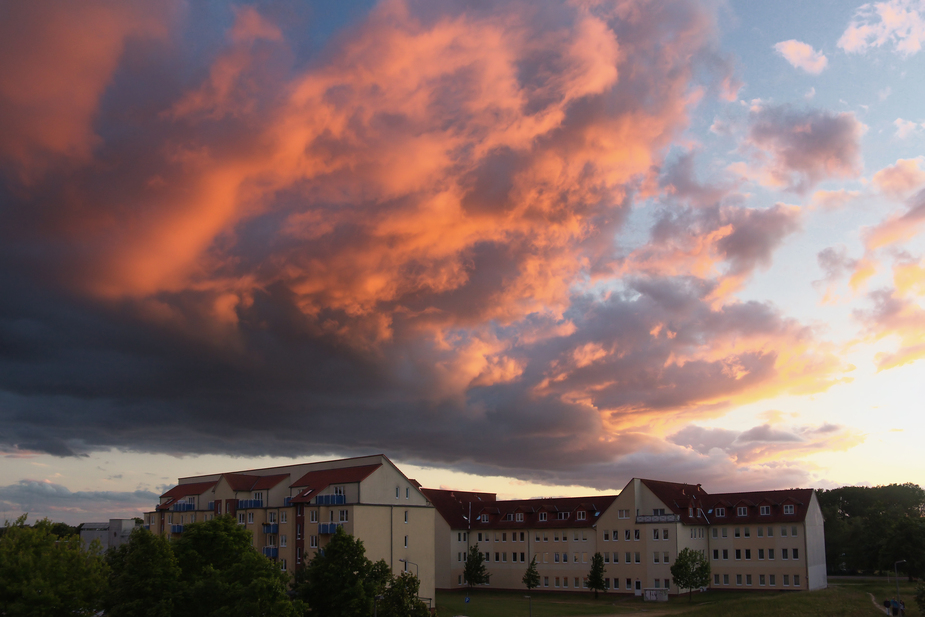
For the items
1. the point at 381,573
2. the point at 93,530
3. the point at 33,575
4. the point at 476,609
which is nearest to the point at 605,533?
the point at 476,609

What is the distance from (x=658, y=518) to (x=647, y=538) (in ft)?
10.4

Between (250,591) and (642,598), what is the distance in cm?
6277

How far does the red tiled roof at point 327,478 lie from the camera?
90.5 metres

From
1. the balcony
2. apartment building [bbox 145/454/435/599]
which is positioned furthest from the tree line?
the balcony

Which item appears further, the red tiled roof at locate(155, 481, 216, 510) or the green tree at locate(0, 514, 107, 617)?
the red tiled roof at locate(155, 481, 216, 510)

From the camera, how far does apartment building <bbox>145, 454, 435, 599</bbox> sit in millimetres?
87625

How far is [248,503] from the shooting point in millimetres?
102562

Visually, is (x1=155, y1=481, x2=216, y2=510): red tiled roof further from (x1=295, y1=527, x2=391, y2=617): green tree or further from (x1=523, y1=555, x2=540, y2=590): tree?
(x1=295, y1=527, x2=391, y2=617): green tree

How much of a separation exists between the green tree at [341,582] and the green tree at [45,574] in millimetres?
16503

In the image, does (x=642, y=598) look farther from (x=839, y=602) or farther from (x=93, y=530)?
(x=93, y=530)

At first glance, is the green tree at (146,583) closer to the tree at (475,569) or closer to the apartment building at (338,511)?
the apartment building at (338,511)

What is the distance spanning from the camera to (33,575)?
2127 inches

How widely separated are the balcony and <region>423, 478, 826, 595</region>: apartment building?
137mm

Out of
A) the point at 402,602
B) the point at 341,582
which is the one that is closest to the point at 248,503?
the point at 341,582
